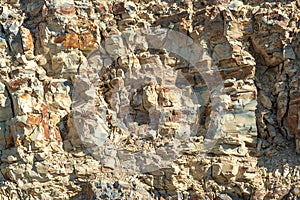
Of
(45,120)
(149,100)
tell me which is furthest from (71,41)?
(149,100)

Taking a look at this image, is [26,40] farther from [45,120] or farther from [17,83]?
[45,120]

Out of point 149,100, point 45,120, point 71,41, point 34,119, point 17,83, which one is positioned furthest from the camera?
point 71,41

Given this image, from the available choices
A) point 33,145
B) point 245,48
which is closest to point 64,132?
point 33,145

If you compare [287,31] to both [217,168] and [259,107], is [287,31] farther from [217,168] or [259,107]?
[217,168]

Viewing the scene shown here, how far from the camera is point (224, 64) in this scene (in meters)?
14.6

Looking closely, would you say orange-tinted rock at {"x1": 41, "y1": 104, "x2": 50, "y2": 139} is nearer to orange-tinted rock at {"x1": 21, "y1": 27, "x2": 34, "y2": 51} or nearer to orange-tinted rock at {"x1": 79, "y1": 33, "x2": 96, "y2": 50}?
orange-tinted rock at {"x1": 21, "y1": 27, "x2": 34, "y2": 51}

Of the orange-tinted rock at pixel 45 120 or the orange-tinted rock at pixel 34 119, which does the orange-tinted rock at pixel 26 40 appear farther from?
the orange-tinted rock at pixel 34 119

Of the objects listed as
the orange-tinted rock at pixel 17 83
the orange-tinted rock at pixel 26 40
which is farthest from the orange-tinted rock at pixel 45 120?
the orange-tinted rock at pixel 26 40

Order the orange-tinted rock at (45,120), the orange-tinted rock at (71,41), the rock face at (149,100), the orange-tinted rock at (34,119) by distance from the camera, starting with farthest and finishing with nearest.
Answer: the orange-tinted rock at (71,41)
the orange-tinted rock at (45,120)
the orange-tinted rock at (34,119)
the rock face at (149,100)

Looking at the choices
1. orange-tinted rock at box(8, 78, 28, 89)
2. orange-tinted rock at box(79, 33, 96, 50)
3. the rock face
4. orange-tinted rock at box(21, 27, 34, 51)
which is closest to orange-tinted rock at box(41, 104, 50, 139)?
→ the rock face

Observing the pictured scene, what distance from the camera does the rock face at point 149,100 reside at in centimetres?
1369

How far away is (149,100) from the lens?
47.4 ft

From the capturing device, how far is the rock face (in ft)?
44.9

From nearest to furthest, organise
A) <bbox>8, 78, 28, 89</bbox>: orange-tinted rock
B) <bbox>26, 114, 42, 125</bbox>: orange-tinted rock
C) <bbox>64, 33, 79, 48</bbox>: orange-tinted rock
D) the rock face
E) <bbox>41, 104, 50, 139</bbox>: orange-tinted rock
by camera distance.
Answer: the rock face, <bbox>26, 114, 42, 125</bbox>: orange-tinted rock, <bbox>41, 104, 50, 139</bbox>: orange-tinted rock, <bbox>8, 78, 28, 89</bbox>: orange-tinted rock, <bbox>64, 33, 79, 48</bbox>: orange-tinted rock
